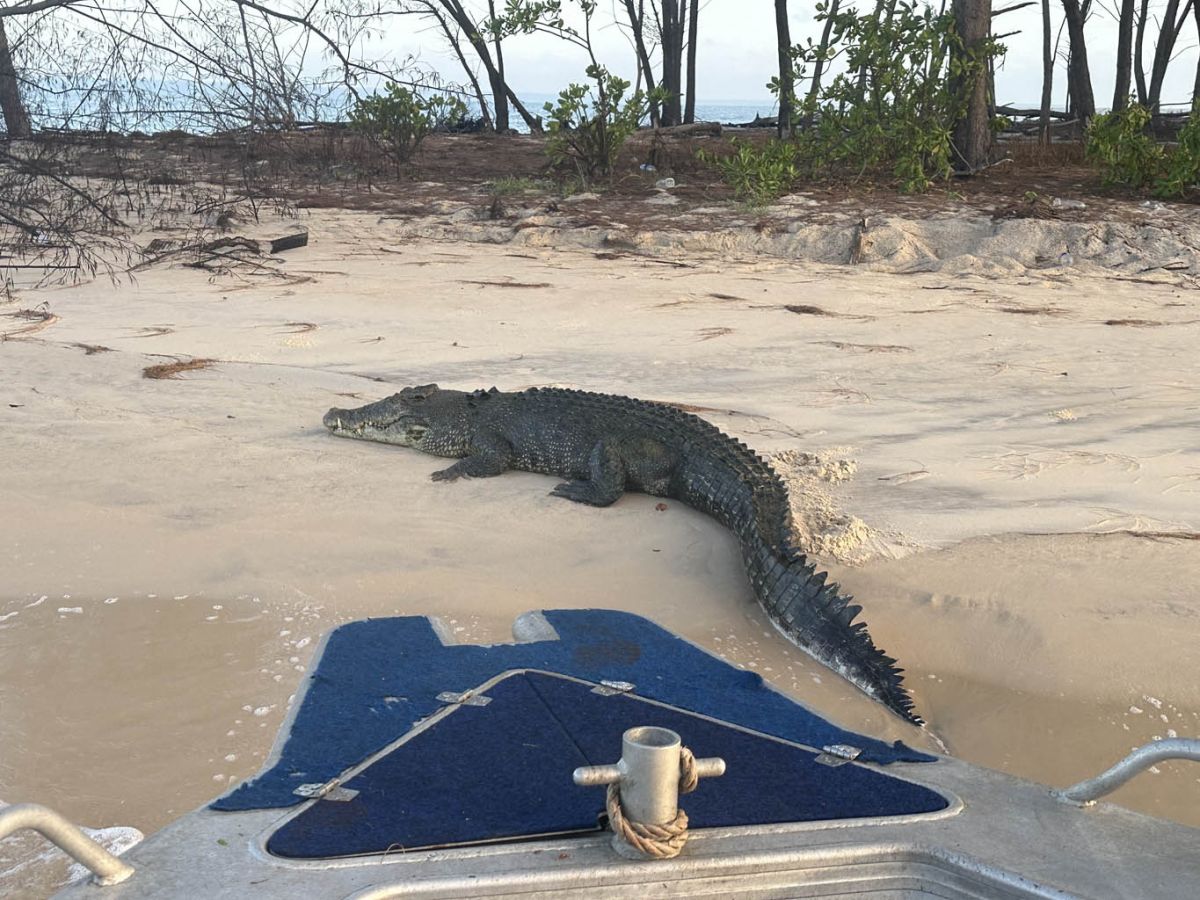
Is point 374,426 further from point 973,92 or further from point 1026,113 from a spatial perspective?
point 1026,113

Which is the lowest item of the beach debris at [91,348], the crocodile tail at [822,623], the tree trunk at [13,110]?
the crocodile tail at [822,623]

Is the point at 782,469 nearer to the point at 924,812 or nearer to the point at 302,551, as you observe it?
the point at 302,551

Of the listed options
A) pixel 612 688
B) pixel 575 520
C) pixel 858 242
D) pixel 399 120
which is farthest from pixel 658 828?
pixel 399 120

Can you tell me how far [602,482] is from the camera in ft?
16.4

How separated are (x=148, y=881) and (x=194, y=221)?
10.6 metres

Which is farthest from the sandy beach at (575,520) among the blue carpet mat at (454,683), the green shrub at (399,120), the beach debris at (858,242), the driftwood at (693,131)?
the driftwood at (693,131)

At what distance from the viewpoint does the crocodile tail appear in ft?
11.0

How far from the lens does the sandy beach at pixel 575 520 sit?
3.27 metres

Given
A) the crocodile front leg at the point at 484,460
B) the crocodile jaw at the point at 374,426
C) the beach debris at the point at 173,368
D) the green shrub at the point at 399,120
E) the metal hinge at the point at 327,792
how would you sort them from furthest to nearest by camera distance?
the green shrub at the point at 399,120, the beach debris at the point at 173,368, the crocodile jaw at the point at 374,426, the crocodile front leg at the point at 484,460, the metal hinge at the point at 327,792

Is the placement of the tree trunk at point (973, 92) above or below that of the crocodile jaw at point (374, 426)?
above

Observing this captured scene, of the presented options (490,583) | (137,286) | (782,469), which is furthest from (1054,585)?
(137,286)

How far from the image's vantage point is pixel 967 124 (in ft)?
41.7

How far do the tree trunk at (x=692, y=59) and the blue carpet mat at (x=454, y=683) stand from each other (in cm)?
2117

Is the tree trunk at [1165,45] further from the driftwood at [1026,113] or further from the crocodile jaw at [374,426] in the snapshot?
the crocodile jaw at [374,426]
